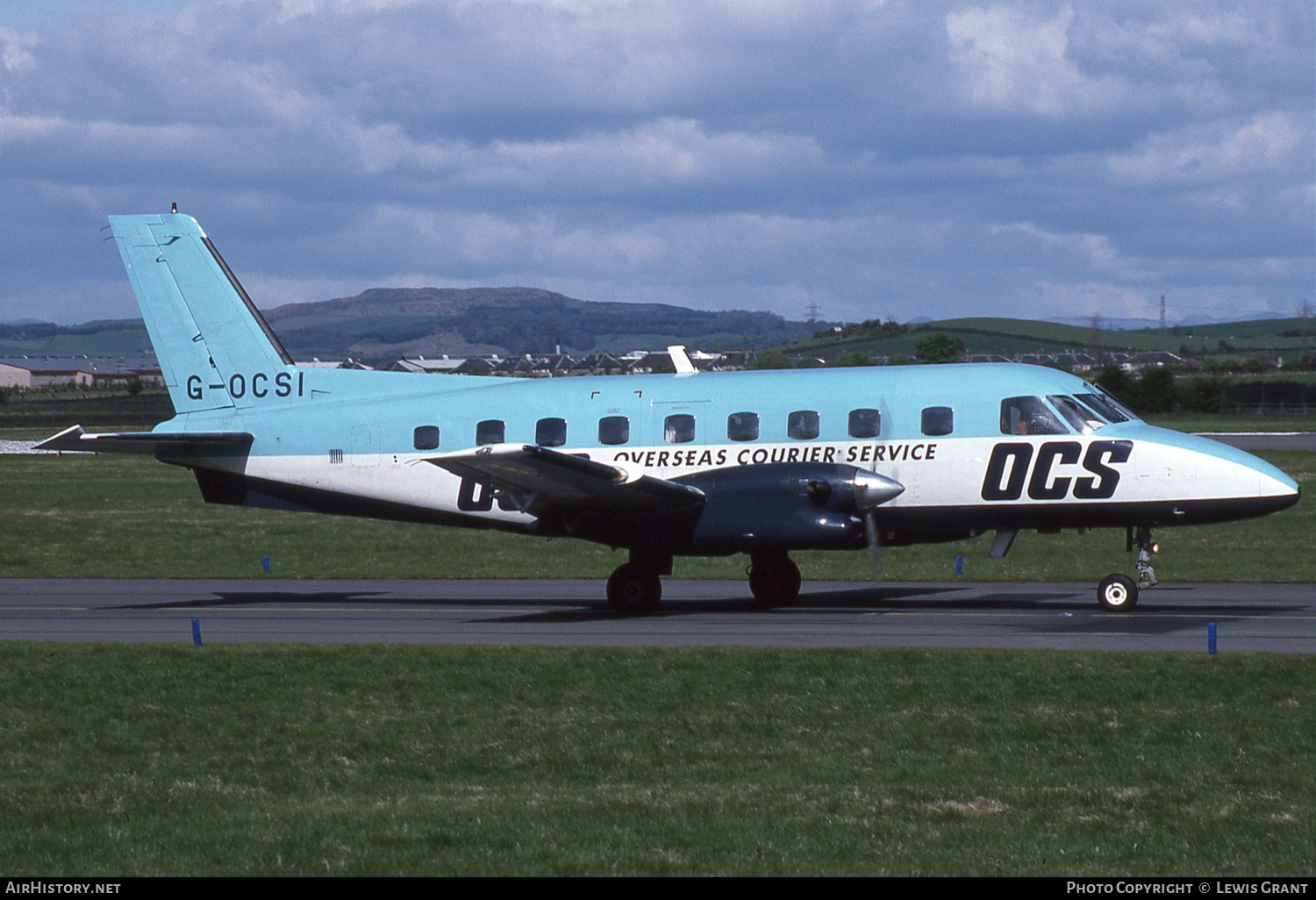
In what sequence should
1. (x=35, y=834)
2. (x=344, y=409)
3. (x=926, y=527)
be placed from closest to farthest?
(x=35, y=834) → (x=926, y=527) → (x=344, y=409)

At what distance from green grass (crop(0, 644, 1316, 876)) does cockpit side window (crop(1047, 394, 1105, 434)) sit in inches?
215

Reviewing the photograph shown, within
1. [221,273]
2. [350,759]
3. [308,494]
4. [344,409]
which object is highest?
[221,273]

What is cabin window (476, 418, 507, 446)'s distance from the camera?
913 inches

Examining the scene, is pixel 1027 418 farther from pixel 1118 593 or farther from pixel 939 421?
pixel 1118 593

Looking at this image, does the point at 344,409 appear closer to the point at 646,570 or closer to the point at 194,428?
the point at 194,428

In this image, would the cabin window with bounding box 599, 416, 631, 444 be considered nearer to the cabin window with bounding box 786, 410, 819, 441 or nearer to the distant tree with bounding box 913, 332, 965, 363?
the cabin window with bounding box 786, 410, 819, 441

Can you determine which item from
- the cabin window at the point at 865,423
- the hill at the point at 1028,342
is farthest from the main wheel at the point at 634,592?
the hill at the point at 1028,342

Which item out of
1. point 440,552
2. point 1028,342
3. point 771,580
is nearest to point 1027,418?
point 771,580

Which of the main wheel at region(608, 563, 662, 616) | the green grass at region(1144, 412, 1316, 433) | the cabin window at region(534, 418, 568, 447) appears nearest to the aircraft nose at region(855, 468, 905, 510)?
the main wheel at region(608, 563, 662, 616)

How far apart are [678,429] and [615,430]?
1074mm

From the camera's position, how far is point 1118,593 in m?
20.5
